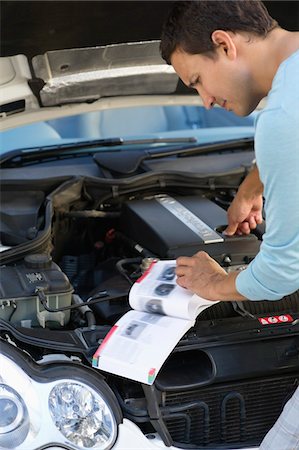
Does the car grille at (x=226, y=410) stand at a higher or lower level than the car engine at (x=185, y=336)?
lower

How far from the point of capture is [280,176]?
1499 mm

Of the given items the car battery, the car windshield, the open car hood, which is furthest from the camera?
the car windshield

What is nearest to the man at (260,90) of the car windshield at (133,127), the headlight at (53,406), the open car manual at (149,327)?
the open car manual at (149,327)

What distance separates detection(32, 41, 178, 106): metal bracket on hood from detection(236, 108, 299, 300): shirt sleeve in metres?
1.33

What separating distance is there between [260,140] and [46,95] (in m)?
1.58

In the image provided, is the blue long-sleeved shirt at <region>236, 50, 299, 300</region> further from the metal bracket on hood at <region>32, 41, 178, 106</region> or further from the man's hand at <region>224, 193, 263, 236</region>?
the metal bracket on hood at <region>32, 41, 178, 106</region>

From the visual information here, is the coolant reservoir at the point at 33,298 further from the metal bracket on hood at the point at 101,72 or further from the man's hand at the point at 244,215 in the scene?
the metal bracket on hood at the point at 101,72

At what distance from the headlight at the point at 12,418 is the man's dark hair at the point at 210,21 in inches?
35.9

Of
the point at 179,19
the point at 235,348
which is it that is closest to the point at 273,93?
the point at 179,19

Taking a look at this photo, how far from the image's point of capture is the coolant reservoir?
2068mm

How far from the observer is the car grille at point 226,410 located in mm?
1935

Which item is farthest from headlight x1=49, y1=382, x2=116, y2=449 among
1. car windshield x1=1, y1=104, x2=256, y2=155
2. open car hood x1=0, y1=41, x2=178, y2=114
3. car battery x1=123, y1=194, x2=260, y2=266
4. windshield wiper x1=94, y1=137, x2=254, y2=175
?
car windshield x1=1, y1=104, x2=256, y2=155

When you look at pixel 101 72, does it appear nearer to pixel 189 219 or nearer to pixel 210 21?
pixel 189 219

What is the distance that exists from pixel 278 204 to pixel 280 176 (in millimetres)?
65
